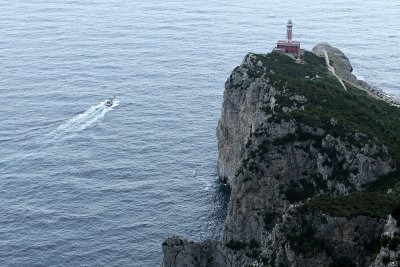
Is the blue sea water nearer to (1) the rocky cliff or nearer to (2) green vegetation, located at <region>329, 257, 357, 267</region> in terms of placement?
(1) the rocky cliff

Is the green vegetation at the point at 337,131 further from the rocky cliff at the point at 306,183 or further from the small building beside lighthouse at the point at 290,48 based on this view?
the small building beside lighthouse at the point at 290,48

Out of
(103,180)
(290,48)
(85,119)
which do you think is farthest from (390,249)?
(85,119)

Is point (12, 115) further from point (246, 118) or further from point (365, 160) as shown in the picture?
point (365, 160)

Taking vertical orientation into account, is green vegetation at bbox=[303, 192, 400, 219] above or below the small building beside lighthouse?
below

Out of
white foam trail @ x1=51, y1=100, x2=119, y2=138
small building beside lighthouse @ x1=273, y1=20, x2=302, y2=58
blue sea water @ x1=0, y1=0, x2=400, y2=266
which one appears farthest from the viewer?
white foam trail @ x1=51, y1=100, x2=119, y2=138

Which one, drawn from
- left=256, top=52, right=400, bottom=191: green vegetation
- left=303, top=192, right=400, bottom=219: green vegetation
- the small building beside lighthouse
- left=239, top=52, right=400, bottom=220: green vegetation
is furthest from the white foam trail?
left=303, top=192, right=400, bottom=219: green vegetation

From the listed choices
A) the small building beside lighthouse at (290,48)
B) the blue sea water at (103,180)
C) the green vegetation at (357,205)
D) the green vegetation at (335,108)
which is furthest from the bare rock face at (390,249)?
the small building beside lighthouse at (290,48)
